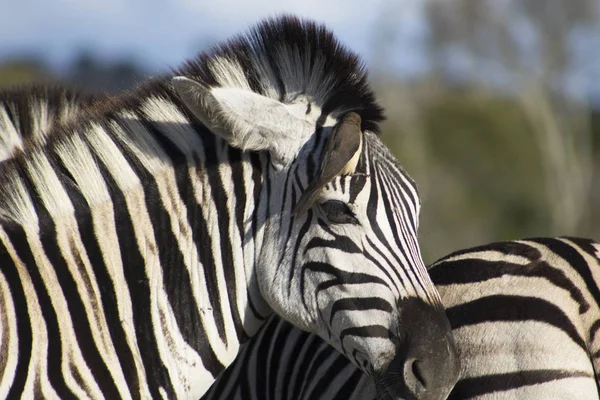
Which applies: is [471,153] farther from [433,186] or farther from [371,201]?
[371,201]

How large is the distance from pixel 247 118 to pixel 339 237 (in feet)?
2.13

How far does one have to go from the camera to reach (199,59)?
3.79m

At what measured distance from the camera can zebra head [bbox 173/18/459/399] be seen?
342 centimetres

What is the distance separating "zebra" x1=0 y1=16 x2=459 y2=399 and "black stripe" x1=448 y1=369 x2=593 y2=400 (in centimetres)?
24

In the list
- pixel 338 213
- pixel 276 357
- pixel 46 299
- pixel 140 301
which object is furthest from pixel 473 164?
pixel 46 299

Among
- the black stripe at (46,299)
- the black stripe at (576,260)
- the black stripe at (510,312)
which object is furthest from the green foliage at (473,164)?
the black stripe at (46,299)

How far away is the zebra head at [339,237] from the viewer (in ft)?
11.2

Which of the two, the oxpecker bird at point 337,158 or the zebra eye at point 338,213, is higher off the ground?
the oxpecker bird at point 337,158

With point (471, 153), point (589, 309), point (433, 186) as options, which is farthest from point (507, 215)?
point (589, 309)

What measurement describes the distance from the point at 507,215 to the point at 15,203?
86.9 feet

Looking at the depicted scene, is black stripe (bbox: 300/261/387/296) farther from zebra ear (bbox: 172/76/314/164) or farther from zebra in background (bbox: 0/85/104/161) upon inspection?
zebra in background (bbox: 0/85/104/161)

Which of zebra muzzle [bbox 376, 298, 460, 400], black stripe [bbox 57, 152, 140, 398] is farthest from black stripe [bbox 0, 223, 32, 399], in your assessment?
zebra muzzle [bbox 376, 298, 460, 400]

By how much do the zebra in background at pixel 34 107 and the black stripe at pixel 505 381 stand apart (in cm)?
326

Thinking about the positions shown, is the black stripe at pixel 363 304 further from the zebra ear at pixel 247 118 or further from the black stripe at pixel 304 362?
the black stripe at pixel 304 362
